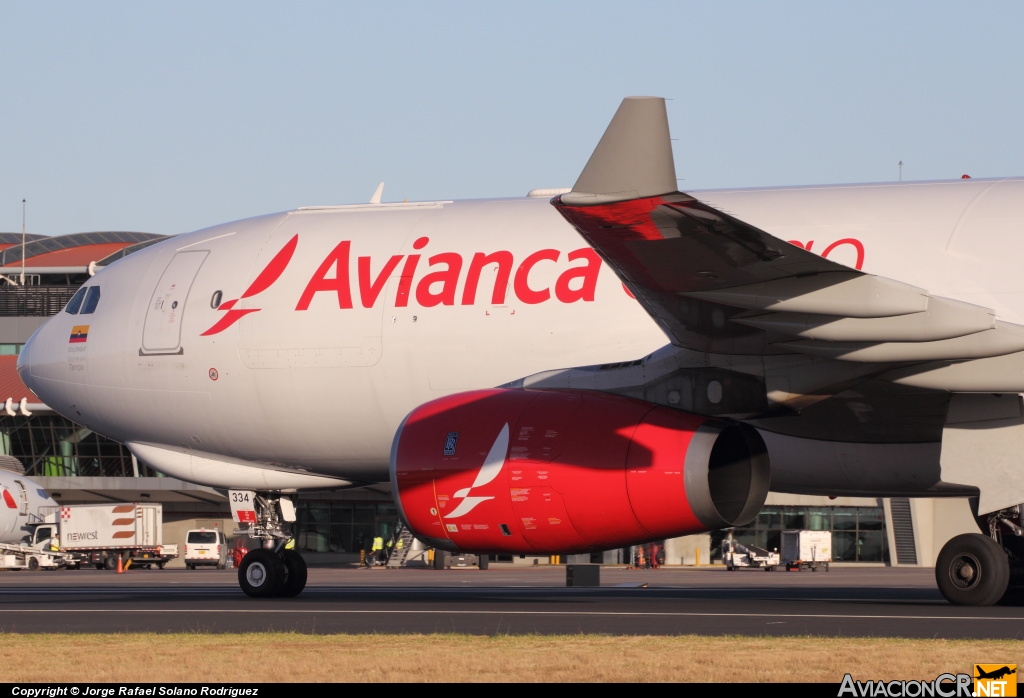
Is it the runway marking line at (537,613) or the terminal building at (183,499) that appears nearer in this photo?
the runway marking line at (537,613)

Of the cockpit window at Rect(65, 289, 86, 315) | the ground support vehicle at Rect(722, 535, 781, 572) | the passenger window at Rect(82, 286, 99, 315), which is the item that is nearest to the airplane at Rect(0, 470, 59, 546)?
the ground support vehicle at Rect(722, 535, 781, 572)

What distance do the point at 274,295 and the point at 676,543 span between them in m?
44.7

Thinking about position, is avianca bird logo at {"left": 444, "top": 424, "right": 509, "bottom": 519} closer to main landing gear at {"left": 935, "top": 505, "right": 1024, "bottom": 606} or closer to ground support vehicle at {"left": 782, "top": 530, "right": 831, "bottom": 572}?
main landing gear at {"left": 935, "top": 505, "right": 1024, "bottom": 606}

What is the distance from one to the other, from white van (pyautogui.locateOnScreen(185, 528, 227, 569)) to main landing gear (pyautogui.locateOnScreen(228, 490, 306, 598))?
34766mm

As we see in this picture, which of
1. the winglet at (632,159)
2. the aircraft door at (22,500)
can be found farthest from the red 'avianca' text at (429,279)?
the aircraft door at (22,500)

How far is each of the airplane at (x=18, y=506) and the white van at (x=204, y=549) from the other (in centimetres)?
668

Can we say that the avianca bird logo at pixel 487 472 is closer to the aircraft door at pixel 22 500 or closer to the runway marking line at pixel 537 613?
the runway marking line at pixel 537 613

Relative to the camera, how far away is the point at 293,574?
1755 centimetres

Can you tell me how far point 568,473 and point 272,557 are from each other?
5893mm

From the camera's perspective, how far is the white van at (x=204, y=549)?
170ft

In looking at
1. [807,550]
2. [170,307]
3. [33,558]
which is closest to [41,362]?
[170,307]

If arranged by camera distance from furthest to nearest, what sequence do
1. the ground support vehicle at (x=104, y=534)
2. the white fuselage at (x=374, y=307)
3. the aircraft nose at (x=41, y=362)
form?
the ground support vehicle at (x=104, y=534), the aircraft nose at (x=41, y=362), the white fuselage at (x=374, y=307)

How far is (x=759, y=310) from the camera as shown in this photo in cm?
1171

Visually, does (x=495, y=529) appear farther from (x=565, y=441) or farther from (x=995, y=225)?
(x=995, y=225)
